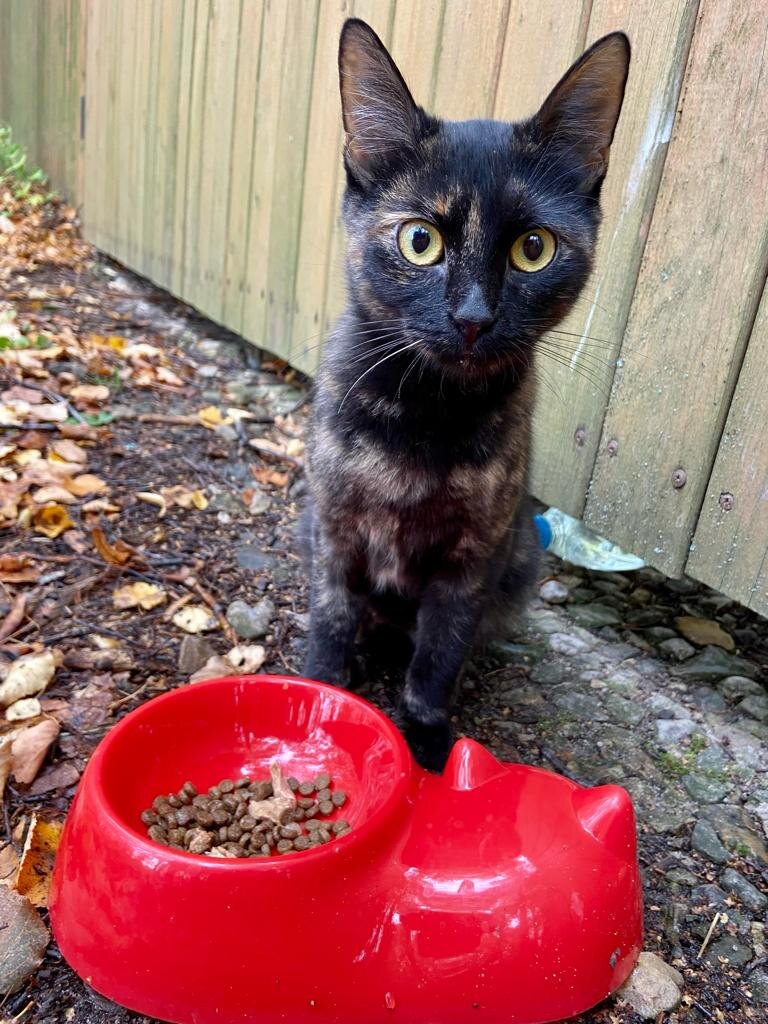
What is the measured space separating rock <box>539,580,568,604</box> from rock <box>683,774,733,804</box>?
75 cm

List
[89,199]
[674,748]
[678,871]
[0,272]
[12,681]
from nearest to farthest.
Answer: [678,871], [12,681], [674,748], [0,272], [89,199]

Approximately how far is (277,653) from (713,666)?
1156 millimetres

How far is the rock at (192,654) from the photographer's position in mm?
1937

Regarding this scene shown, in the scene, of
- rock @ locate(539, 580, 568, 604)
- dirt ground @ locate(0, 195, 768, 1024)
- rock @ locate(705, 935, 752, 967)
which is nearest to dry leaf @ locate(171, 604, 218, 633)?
dirt ground @ locate(0, 195, 768, 1024)

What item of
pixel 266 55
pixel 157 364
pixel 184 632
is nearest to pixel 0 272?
pixel 157 364

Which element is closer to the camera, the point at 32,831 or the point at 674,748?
the point at 32,831

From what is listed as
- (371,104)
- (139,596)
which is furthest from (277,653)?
(371,104)

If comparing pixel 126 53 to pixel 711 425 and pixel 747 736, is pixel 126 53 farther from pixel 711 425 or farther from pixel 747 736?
pixel 747 736

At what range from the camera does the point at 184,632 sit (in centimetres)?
206

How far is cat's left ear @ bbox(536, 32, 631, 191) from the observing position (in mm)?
1459

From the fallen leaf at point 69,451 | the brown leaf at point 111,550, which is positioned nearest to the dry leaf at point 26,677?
the brown leaf at point 111,550

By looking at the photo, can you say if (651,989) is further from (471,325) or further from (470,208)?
(470,208)

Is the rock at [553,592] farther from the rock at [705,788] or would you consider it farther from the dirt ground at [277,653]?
the rock at [705,788]

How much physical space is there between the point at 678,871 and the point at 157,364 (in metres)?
2.83
